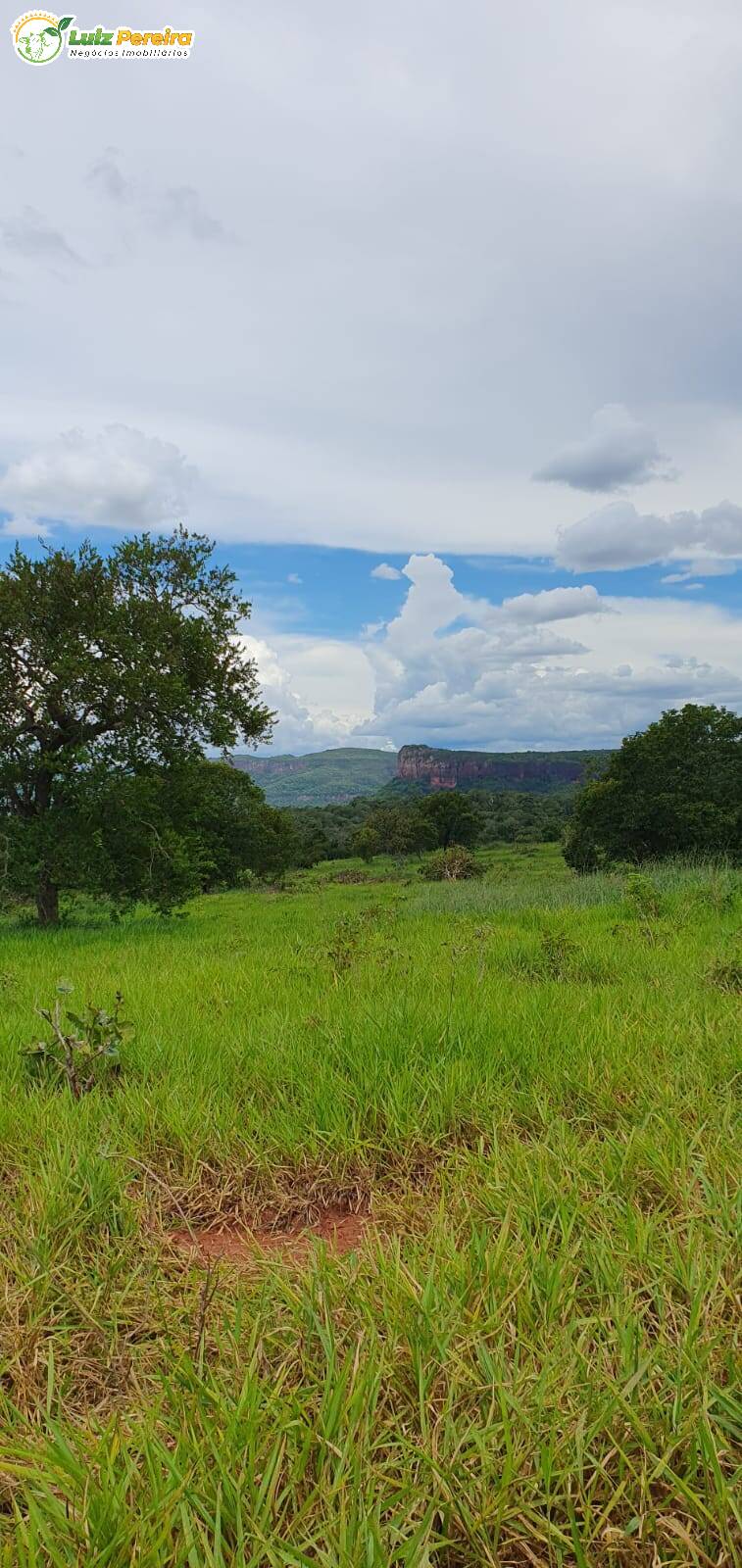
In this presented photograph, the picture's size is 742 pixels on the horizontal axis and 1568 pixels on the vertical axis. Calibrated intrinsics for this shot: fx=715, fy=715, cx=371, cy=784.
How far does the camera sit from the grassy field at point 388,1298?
162 cm

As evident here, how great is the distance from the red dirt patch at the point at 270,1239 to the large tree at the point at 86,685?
14.3m

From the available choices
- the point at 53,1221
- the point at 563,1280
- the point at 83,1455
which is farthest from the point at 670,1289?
the point at 53,1221

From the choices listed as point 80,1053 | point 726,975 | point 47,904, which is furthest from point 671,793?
point 80,1053

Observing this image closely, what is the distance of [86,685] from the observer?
53.8 feet

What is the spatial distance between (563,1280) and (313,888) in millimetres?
38656

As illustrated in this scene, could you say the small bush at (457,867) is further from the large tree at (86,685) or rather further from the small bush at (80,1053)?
the small bush at (80,1053)

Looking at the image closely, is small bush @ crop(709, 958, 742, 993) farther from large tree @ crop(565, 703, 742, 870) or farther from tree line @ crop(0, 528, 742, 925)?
large tree @ crop(565, 703, 742, 870)

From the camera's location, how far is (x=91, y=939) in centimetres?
1348

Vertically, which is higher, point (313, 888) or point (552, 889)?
point (552, 889)

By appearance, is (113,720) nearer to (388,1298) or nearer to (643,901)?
(643,901)

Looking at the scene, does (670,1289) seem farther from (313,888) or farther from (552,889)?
(313,888)

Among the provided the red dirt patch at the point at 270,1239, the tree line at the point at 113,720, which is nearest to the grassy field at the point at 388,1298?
the red dirt patch at the point at 270,1239

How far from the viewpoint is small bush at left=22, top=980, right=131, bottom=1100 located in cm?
414

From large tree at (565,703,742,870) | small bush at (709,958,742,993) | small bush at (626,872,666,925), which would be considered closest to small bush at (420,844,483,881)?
large tree at (565,703,742,870)
